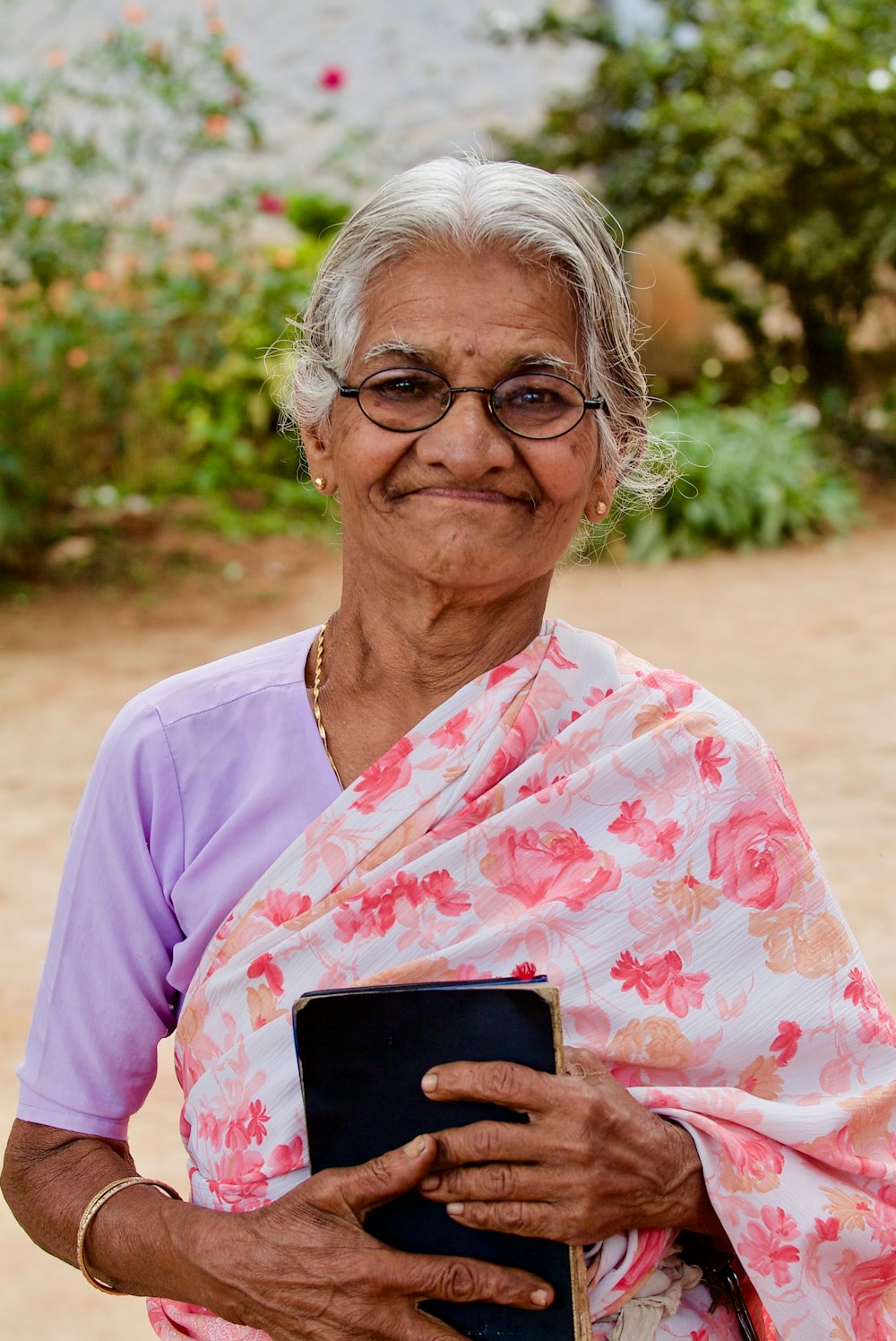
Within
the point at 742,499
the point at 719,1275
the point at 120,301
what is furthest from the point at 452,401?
the point at 742,499

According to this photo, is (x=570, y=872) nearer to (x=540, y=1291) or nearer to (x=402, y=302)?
(x=540, y=1291)

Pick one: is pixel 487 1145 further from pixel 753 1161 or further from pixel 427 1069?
pixel 753 1161

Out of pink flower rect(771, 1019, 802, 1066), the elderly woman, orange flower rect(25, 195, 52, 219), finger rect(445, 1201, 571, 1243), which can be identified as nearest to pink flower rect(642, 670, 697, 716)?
the elderly woman

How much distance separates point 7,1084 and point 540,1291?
96.4 inches

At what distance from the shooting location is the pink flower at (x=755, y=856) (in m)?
1.62

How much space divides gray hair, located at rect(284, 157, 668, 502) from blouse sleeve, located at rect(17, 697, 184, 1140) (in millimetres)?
523

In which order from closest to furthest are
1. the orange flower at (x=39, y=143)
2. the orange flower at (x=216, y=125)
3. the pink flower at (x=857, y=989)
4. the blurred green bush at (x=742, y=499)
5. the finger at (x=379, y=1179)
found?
the finger at (x=379, y=1179), the pink flower at (x=857, y=989), the orange flower at (x=39, y=143), the orange flower at (x=216, y=125), the blurred green bush at (x=742, y=499)

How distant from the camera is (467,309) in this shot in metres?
1.62

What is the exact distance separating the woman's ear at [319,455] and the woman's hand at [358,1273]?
0.85 meters

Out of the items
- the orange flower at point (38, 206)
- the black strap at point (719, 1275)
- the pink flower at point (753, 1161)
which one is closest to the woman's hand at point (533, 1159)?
the pink flower at point (753, 1161)

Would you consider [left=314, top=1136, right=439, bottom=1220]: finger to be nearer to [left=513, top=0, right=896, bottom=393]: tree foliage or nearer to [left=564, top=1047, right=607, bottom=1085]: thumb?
[left=564, top=1047, right=607, bottom=1085]: thumb

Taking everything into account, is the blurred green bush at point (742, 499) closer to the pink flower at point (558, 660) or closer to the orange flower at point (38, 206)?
the orange flower at point (38, 206)

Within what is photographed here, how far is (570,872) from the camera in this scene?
162 centimetres

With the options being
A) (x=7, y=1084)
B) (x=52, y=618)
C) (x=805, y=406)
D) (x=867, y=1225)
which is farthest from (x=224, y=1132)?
(x=805, y=406)
